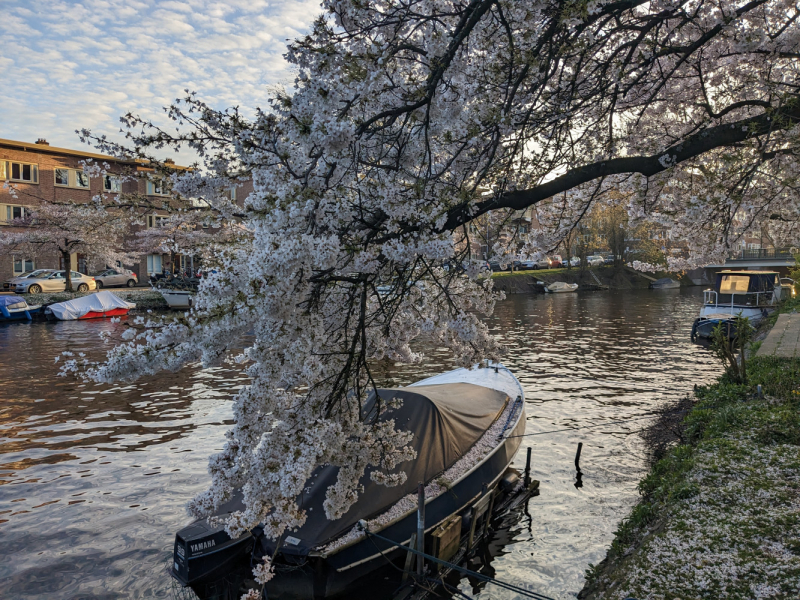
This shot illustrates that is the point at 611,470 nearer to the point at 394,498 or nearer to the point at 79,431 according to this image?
the point at 394,498

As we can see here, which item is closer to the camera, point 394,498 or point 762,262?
point 394,498

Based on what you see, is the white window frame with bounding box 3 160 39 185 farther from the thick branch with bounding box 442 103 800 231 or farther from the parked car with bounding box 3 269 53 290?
the thick branch with bounding box 442 103 800 231

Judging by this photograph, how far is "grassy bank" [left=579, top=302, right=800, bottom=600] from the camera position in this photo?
4.99m

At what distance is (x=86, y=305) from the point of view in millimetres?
35250

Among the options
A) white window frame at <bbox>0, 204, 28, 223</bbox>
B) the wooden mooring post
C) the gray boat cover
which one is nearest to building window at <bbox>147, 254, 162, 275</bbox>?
white window frame at <bbox>0, 204, 28, 223</bbox>

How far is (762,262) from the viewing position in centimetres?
5150

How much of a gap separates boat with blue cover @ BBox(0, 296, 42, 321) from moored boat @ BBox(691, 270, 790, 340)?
1465 inches

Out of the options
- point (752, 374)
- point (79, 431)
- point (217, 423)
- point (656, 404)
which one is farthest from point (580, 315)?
point (79, 431)

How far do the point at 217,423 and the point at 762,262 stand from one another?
176 ft

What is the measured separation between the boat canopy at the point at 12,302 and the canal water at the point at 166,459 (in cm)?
1039

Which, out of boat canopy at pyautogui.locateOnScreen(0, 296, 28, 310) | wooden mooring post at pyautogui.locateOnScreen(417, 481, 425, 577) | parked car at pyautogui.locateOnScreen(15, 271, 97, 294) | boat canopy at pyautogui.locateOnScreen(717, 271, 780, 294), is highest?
boat canopy at pyautogui.locateOnScreen(717, 271, 780, 294)

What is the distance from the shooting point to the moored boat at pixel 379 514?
6.71 metres

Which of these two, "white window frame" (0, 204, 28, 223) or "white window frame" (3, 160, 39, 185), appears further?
"white window frame" (0, 204, 28, 223)

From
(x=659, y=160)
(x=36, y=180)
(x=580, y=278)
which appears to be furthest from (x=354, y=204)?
(x=580, y=278)
